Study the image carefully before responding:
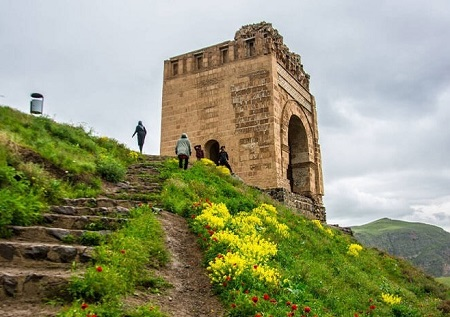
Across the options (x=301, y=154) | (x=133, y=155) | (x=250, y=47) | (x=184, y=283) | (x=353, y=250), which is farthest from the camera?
(x=301, y=154)

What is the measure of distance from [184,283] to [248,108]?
15295 millimetres

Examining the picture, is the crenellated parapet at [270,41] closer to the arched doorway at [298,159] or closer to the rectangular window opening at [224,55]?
the rectangular window opening at [224,55]

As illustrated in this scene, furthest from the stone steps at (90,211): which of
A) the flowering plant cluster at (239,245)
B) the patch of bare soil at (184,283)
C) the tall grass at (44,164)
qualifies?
the flowering plant cluster at (239,245)

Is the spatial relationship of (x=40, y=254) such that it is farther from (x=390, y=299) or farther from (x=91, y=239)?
(x=390, y=299)

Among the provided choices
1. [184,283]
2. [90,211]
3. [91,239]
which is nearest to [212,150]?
[90,211]

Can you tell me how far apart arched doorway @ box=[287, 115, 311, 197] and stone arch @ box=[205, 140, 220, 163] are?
15.7 feet

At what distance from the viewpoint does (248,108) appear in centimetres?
2086

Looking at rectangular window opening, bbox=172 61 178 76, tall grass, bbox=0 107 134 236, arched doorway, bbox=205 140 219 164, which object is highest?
rectangular window opening, bbox=172 61 178 76

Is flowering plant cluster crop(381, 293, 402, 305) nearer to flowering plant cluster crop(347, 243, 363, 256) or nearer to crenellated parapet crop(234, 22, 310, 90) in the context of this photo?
flowering plant cluster crop(347, 243, 363, 256)

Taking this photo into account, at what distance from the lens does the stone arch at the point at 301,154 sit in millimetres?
23969

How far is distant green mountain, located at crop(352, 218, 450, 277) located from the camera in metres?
101

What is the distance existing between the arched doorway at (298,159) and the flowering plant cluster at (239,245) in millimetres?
13578

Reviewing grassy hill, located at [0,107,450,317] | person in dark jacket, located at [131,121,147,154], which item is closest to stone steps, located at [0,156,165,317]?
grassy hill, located at [0,107,450,317]

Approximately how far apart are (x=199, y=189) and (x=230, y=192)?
4.57 ft
